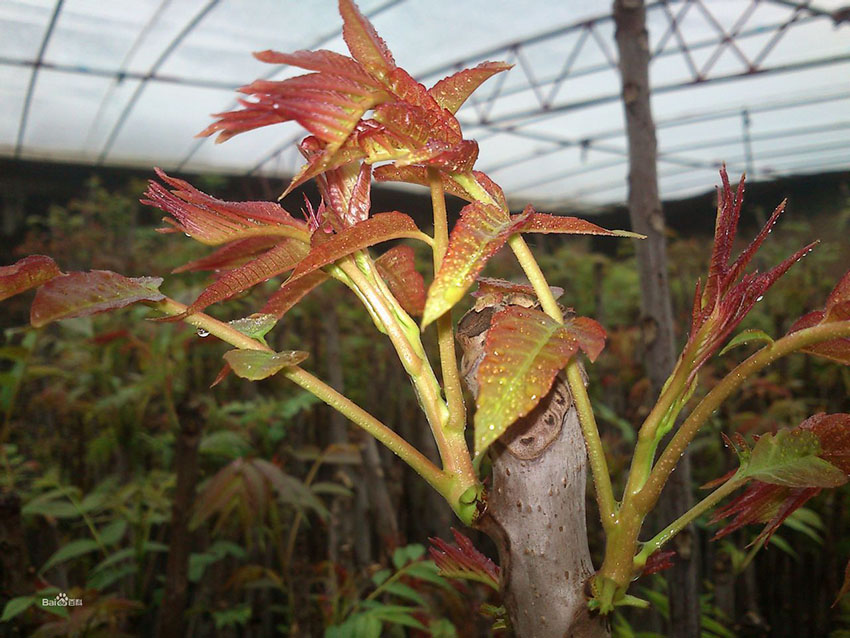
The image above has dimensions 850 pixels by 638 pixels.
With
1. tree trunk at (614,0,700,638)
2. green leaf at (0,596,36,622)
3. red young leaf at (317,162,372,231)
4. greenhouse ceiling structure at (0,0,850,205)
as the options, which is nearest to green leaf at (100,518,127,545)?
green leaf at (0,596,36,622)

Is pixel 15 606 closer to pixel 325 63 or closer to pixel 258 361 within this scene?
pixel 258 361

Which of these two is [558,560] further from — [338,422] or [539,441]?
[338,422]

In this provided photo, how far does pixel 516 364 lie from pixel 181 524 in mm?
1050

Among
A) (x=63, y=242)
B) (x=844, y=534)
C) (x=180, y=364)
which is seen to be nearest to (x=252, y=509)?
(x=180, y=364)

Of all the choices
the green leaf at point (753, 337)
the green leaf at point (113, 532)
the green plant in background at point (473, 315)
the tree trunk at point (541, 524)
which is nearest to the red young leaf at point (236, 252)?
the green plant in background at point (473, 315)

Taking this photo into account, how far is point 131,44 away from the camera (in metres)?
5.02

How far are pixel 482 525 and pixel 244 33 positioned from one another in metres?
5.39

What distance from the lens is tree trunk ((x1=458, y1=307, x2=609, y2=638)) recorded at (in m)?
0.43

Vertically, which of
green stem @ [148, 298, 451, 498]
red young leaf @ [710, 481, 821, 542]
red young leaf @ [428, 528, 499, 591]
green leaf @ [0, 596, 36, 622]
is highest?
green stem @ [148, 298, 451, 498]

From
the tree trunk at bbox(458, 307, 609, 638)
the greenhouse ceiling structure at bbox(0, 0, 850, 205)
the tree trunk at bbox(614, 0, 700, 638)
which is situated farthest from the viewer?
the greenhouse ceiling structure at bbox(0, 0, 850, 205)

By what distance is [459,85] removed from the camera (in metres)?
0.42

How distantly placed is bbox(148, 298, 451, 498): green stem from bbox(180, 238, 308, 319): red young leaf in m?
0.02

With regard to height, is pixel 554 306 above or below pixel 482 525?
above

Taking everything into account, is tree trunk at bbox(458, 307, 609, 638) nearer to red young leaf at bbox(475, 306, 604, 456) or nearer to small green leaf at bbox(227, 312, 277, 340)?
red young leaf at bbox(475, 306, 604, 456)
